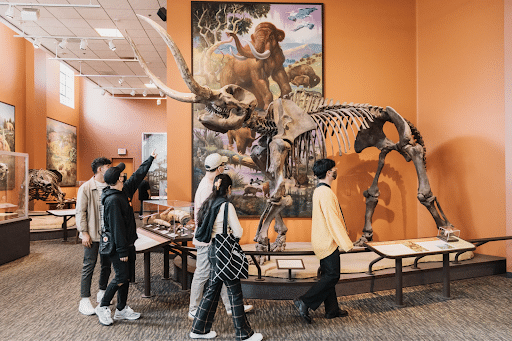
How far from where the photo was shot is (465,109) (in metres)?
5.98

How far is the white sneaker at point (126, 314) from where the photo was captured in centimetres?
370

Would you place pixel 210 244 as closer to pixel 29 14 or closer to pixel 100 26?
pixel 29 14

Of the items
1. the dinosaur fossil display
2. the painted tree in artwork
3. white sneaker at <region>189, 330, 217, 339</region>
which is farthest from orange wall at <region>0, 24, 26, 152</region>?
white sneaker at <region>189, 330, 217, 339</region>

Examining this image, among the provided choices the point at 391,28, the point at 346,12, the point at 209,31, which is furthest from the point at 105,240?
the point at 391,28

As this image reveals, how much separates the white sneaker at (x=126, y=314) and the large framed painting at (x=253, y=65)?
9.69ft

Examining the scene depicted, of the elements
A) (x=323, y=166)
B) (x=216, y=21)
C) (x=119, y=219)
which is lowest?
(x=119, y=219)

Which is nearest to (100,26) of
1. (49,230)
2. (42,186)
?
(42,186)

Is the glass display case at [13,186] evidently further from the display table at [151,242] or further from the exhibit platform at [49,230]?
the display table at [151,242]

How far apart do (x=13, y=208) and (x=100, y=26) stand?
196 inches

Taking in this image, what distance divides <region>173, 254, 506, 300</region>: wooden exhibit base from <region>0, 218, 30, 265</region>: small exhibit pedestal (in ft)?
11.3

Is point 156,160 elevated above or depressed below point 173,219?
above

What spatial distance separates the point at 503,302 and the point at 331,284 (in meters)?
2.28

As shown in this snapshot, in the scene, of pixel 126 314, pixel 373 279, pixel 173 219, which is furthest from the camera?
pixel 173 219

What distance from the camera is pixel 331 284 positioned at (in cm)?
350
